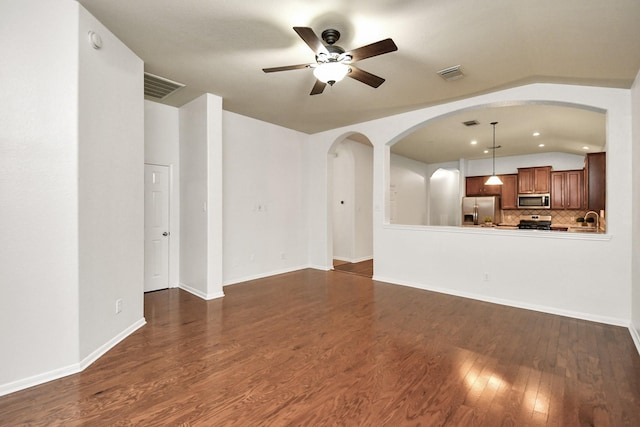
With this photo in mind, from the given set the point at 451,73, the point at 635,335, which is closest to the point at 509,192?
the point at 635,335

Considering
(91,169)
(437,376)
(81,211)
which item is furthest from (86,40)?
(437,376)

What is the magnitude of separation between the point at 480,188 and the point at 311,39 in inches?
323

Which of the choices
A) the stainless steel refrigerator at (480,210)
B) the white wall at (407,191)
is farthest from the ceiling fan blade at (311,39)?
the stainless steel refrigerator at (480,210)

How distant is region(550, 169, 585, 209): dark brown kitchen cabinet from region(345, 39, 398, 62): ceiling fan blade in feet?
25.2

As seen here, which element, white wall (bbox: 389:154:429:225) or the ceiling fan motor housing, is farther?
white wall (bbox: 389:154:429:225)

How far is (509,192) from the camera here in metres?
8.38

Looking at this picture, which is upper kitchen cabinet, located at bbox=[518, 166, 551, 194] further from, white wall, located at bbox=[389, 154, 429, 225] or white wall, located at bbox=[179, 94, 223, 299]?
white wall, located at bbox=[179, 94, 223, 299]

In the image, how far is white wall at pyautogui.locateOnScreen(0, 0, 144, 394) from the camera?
2137mm

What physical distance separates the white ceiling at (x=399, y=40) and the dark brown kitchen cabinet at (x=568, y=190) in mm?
5224

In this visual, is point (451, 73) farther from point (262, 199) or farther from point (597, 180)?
point (262, 199)

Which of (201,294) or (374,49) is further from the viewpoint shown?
(201,294)

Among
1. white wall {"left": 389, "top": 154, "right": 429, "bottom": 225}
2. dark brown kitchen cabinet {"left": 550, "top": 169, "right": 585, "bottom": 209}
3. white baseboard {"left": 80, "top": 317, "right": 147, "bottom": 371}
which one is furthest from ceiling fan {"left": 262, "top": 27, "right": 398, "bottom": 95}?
dark brown kitchen cabinet {"left": 550, "top": 169, "right": 585, "bottom": 209}

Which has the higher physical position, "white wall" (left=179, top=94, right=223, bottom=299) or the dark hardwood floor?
"white wall" (left=179, top=94, right=223, bottom=299)

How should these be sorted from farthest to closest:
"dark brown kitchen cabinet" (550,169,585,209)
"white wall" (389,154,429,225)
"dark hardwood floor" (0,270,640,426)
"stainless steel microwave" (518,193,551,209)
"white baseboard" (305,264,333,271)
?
1. "white wall" (389,154,429,225)
2. "stainless steel microwave" (518,193,551,209)
3. "dark brown kitchen cabinet" (550,169,585,209)
4. "white baseboard" (305,264,333,271)
5. "dark hardwood floor" (0,270,640,426)
